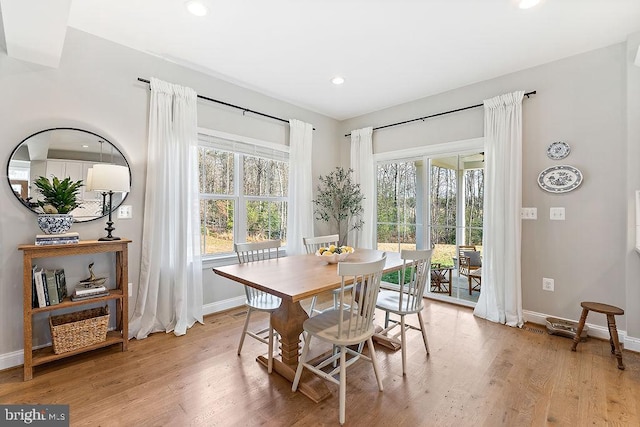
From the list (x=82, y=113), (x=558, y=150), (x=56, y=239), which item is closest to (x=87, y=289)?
(x=56, y=239)

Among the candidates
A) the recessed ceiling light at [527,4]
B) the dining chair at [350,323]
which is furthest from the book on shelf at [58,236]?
the recessed ceiling light at [527,4]

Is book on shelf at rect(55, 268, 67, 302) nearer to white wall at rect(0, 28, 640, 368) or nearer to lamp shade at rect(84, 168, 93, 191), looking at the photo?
white wall at rect(0, 28, 640, 368)

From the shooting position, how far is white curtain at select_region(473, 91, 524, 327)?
310 cm

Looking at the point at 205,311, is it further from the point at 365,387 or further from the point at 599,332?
the point at 599,332

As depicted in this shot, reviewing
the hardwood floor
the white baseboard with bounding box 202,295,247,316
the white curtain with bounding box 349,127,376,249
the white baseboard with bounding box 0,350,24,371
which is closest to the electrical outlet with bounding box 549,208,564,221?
the hardwood floor

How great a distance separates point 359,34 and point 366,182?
2285 millimetres

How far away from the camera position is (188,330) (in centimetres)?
297

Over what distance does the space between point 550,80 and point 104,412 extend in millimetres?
4688

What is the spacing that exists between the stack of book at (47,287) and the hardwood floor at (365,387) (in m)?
0.51

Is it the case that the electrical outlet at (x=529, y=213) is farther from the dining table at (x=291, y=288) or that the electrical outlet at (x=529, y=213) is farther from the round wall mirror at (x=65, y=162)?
the round wall mirror at (x=65, y=162)

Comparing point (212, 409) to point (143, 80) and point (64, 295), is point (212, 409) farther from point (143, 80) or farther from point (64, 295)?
point (143, 80)

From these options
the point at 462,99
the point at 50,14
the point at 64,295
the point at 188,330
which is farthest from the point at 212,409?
the point at 462,99

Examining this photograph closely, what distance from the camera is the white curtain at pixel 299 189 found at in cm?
407

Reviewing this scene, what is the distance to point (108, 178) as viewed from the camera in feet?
7.77
